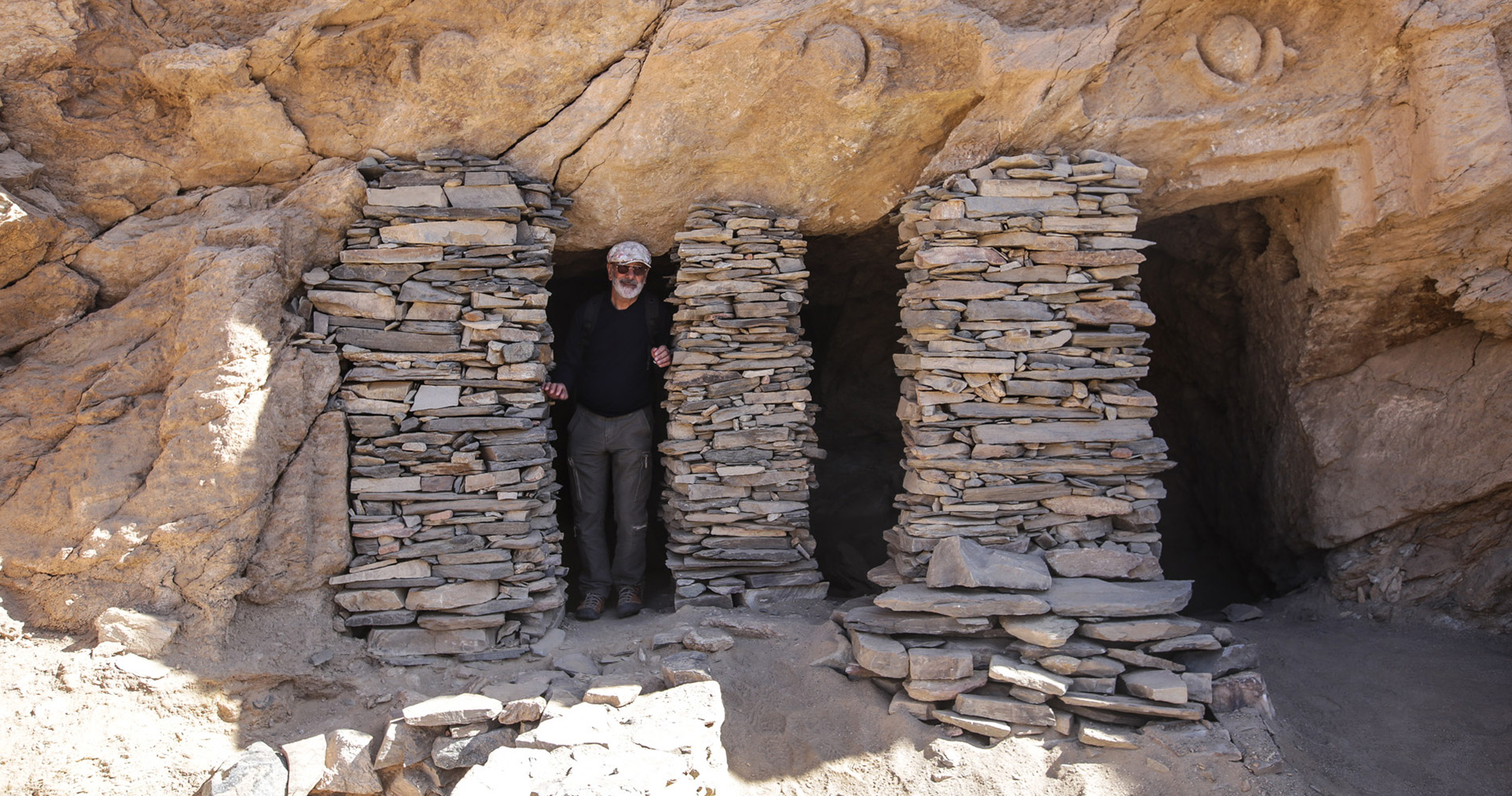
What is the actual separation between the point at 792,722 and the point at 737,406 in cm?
182

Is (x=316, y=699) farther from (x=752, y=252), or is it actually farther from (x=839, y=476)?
(x=839, y=476)

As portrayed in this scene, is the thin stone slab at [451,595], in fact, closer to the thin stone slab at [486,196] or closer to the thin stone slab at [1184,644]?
the thin stone slab at [486,196]

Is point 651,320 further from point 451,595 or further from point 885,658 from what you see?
point 885,658

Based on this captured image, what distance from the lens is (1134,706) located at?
4156 millimetres

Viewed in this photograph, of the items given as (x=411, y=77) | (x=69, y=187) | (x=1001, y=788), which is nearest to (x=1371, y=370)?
(x=1001, y=788)

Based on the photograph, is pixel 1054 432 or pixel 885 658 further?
pixel 1054 432

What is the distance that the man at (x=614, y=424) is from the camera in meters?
5.47

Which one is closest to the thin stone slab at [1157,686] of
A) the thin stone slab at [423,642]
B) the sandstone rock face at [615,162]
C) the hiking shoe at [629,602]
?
the sandstone rock face at [615,162]

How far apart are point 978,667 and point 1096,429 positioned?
1.47 metres

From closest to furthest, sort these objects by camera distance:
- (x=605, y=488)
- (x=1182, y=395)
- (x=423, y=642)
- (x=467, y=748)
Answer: (x=467, y=748) < (x=423, y=642) < (x=605, y=488) < (x=1182, y=395)

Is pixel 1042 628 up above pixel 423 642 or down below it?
above

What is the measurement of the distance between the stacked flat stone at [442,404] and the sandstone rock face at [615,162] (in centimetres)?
20

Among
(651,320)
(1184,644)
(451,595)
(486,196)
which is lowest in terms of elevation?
(1184,644)

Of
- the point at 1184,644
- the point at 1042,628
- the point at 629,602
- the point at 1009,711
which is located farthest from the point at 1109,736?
the point at 629,602
